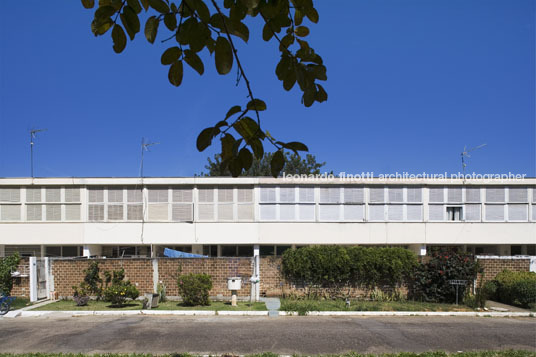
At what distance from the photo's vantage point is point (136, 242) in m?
19.7

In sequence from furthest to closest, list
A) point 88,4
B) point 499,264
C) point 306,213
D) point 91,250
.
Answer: point 91,250 → point 306,213 → point 499,264 → point 88,4

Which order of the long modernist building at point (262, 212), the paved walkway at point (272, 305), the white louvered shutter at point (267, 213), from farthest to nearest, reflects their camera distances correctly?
the white louvered shutter at point (267, 213), the long modernist building at point (262, 212), the paved walkway at point (272, 305)

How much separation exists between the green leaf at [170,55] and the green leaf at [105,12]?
0.98 ft

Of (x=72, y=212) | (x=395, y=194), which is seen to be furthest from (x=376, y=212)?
(x=72, y=212)

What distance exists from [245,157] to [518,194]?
2272cm

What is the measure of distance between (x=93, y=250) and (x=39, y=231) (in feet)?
9.28

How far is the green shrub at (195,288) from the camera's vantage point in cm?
1348

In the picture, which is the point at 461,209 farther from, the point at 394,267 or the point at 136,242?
the point at 136,242

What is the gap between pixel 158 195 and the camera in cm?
1998

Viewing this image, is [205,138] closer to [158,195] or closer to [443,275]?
[443,275]

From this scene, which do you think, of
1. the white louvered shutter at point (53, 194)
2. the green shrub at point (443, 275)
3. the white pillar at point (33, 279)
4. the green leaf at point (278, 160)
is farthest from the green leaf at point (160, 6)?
the white louvered shutter at point (53, 194)

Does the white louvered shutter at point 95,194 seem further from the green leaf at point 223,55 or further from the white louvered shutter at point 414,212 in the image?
the green leaf at point 223,55

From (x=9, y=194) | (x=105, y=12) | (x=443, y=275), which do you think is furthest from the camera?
(x=9, y=194)

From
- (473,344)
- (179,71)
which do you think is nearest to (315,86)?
(179,71)
